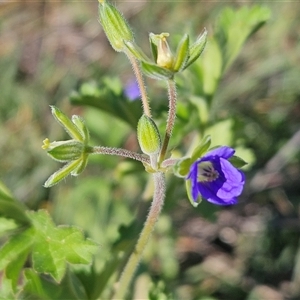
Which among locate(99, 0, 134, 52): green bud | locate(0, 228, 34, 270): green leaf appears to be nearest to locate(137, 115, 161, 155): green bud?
locate(99, 0, 134, 52): green bud

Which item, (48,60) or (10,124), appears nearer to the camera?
(10,124)

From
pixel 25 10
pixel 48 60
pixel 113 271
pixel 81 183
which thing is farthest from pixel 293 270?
pixel 25 10

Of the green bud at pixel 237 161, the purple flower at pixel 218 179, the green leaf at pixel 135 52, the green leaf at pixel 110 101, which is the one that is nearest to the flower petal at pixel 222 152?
the purple flower at pixel 218 179

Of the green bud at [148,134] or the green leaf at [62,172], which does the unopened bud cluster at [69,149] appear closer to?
the green leaf at [62,172]

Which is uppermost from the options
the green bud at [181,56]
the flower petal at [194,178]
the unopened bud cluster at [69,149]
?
the green bud at [181,56]

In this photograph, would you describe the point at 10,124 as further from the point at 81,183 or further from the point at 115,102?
the point at 115,102

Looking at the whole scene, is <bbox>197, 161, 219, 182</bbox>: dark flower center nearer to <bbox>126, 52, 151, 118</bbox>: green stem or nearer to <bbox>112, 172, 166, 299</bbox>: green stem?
<bbox>112, 172, 166, 299</bbox>: green stem

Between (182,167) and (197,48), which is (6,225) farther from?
(197,48)

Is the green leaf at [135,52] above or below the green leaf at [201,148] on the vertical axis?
above
